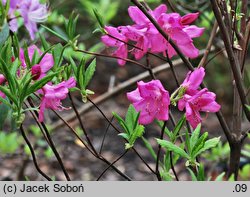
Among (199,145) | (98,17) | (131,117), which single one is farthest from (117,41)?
(199,145)

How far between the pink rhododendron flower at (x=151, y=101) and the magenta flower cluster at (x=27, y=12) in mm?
434

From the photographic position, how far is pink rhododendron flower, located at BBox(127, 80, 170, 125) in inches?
47.6

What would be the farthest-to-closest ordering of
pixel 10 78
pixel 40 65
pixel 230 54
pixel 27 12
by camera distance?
pixel 27 12
pixel 230 54
pixel 40 65
pixel 10 78

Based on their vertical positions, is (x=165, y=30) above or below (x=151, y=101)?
above

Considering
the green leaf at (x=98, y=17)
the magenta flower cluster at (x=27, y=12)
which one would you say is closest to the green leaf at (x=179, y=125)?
the green leaf at (x=98, y=17)

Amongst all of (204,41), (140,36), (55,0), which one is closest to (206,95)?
(140,36)

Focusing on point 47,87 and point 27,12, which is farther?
point 27,12

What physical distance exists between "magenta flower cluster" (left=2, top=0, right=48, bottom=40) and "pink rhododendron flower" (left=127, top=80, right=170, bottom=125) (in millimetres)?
434

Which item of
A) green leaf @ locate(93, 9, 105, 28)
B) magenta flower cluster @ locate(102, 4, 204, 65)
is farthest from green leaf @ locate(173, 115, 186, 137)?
green leaf @ locate(93, 9, 105, 28)

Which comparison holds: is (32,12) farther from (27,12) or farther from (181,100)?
(181,100)

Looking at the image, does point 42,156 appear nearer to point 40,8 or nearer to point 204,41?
point 204,41

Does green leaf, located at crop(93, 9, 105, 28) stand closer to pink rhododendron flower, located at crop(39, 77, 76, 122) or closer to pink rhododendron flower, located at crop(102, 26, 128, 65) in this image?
pink rhododendron flower, located at crop(102, 26, 128, 65)

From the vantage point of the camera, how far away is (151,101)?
4.01 feet

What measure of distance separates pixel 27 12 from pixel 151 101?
0.52 meters
